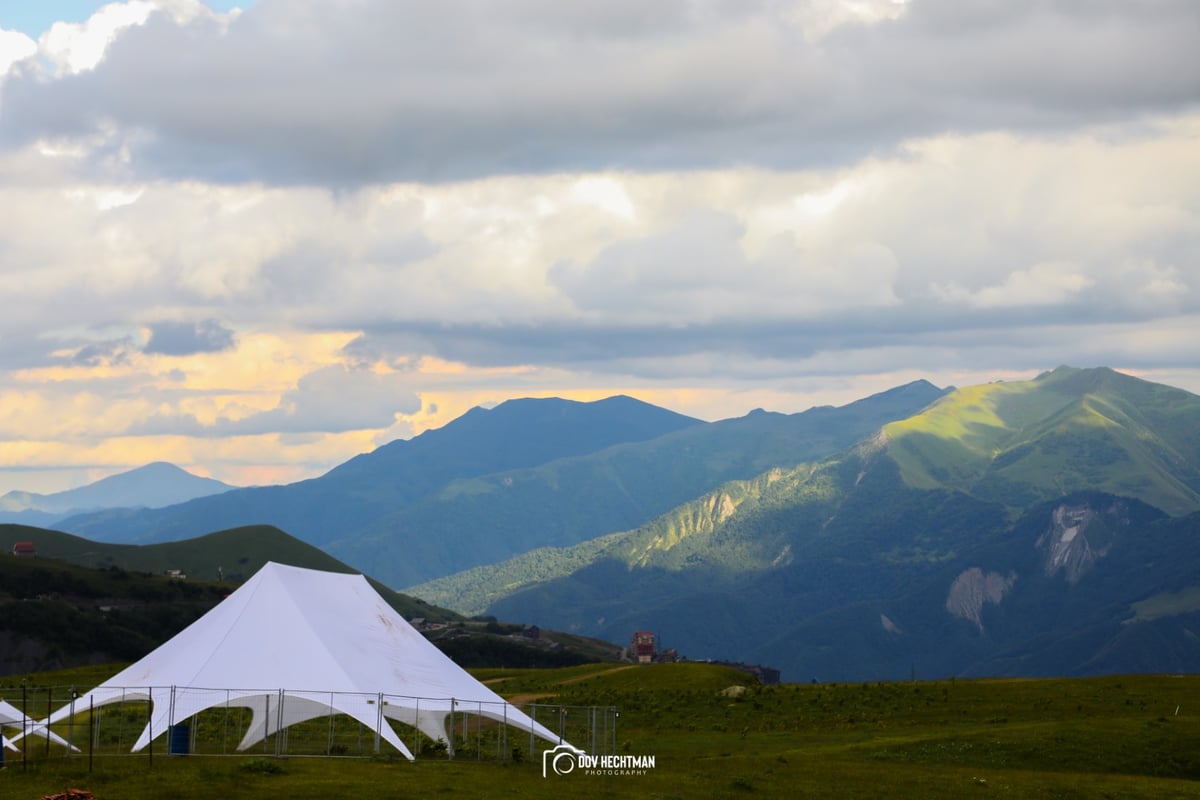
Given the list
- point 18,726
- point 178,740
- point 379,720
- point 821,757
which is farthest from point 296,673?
point 821,757

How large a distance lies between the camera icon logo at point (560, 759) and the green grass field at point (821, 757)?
0.62 meters

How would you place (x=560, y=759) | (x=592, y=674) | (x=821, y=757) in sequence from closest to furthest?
(x=560, y=759), (x=821, y=757), (x=592, y=674)

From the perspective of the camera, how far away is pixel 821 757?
66.2m

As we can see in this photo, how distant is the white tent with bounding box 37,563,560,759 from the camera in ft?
201

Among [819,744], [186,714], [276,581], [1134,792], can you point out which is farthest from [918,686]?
[186,714]

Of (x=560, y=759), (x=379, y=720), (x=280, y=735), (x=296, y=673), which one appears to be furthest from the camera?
(x=296, y=673)

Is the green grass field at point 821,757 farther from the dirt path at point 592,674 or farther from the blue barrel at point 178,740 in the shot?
the dirt path at point 592,674

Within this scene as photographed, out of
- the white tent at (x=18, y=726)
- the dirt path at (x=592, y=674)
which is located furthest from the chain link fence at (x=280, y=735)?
the dirt path at (x=592, y=674)

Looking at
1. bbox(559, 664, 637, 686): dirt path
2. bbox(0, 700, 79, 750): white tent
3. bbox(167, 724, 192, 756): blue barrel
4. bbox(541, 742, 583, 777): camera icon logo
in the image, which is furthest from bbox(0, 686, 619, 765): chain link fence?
bbox(559, 664, 637, 686): dirt path

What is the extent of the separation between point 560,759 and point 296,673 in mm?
11736

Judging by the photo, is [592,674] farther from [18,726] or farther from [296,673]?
[18,726]

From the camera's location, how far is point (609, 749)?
6669 centimetres

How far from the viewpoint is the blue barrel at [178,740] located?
5853 cm

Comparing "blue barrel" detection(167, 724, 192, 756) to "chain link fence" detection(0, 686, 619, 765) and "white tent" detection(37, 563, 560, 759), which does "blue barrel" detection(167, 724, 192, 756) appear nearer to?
"chain link fence" detection(0, 686, 619, 765)
